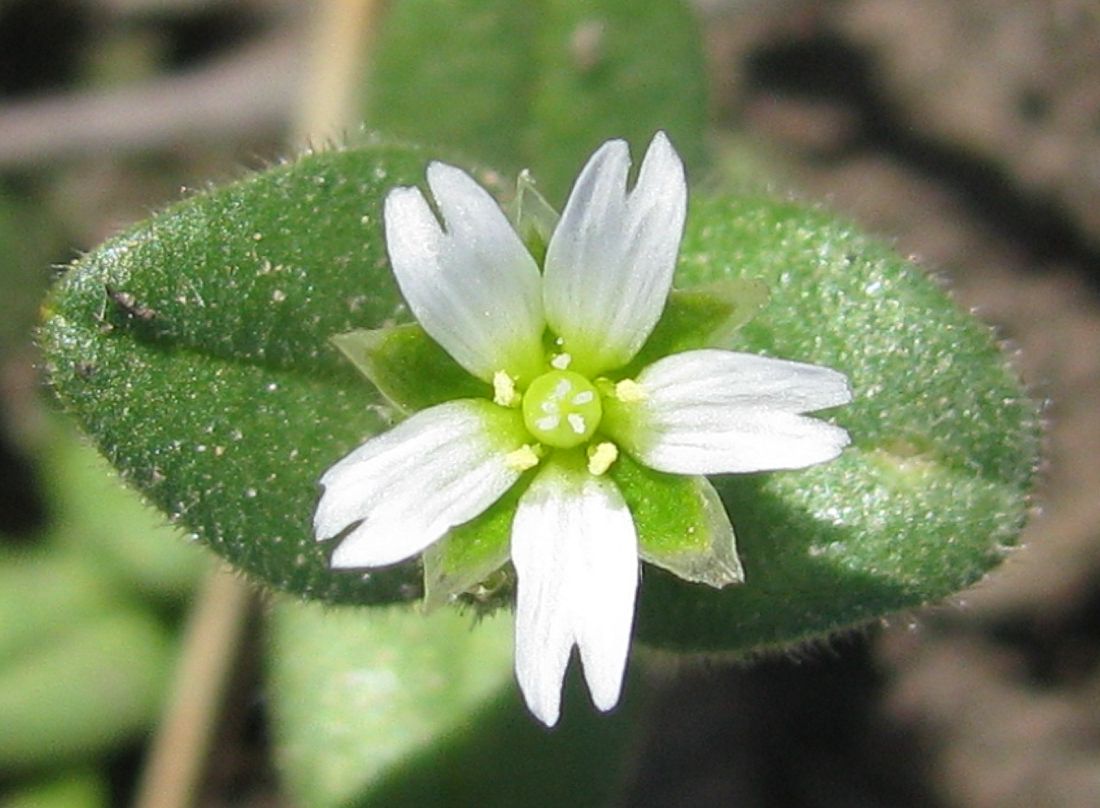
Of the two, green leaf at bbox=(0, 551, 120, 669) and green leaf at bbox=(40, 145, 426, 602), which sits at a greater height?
green leaf at bbox=(40, 145, 426, 602)

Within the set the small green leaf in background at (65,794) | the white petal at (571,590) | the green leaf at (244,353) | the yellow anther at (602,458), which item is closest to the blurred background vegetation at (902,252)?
the small green leaf in background at (65,794)

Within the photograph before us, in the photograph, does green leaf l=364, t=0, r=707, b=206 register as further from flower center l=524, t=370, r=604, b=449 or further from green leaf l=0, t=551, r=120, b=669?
green leaf l=0, t=551, r=120, b=669

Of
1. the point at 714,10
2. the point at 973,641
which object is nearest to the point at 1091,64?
the point at 714,10

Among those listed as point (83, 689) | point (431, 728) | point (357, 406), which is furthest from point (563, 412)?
point (83, 689)

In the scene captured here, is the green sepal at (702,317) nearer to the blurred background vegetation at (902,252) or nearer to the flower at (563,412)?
the flower at (563,412)

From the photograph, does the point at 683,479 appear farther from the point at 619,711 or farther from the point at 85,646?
the point at 85,646

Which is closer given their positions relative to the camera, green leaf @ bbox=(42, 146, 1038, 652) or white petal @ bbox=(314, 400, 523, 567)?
white petal @ bbox=(314, 400, 523, 567)

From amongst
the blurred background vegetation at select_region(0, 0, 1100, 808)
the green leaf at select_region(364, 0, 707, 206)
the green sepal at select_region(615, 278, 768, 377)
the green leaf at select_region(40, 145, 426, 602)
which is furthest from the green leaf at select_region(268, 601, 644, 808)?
the green sepal at select_region(615, 278, 768, 377)
